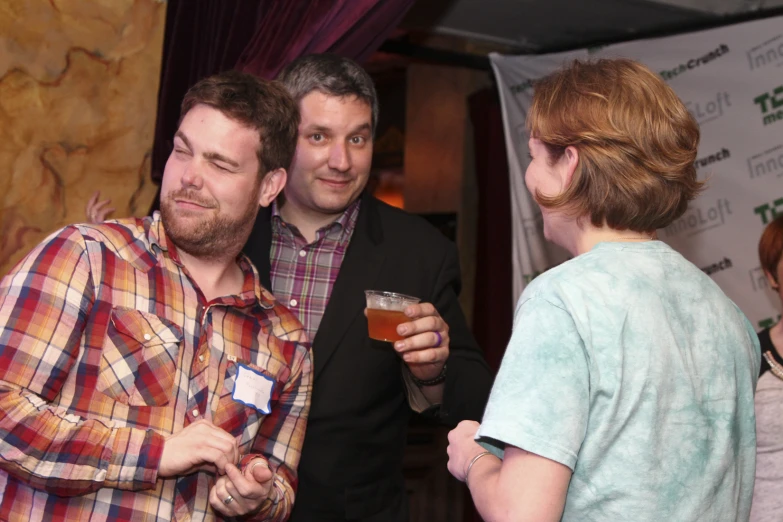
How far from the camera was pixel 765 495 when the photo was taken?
9.40ft

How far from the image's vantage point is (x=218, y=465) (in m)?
1.81

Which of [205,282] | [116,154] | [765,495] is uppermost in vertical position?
[116,154]

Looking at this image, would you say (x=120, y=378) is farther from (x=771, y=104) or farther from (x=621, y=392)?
(x=771, y=104)

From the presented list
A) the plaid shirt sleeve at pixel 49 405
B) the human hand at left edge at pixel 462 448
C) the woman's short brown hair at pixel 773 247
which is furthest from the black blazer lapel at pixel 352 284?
the woman's short brown hair at pixel 773 247

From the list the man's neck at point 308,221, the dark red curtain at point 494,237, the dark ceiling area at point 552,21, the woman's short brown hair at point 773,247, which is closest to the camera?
the man's neck at point 308,221

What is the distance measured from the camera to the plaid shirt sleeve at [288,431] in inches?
84.7

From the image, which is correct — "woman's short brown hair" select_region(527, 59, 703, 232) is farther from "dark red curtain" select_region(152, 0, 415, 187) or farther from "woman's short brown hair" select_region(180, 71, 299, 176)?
"dark red curtain" select_region(152, 0, 415, 187)

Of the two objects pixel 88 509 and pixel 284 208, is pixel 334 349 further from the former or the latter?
pixel 88 509

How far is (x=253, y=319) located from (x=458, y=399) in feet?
2.21

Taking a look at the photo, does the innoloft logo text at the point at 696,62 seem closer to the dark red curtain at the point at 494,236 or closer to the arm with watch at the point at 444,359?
the dark red curtain at the point at 494,236

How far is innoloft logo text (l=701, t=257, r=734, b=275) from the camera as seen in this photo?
4.29 metres

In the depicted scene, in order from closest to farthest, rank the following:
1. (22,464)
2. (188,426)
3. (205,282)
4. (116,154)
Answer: (22,464) < (188,426) < (205,282) < (116,154)

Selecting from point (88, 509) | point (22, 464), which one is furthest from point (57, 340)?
point (88, 509)

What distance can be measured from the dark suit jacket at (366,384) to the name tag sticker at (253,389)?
0.38m
